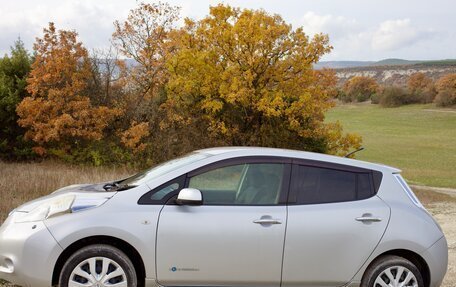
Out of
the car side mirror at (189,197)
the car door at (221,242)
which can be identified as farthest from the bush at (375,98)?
the car side mirror at (189,197)

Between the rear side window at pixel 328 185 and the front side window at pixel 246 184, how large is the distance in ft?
0.64

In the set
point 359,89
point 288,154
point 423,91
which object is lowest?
point 288,154

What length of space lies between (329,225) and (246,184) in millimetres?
850

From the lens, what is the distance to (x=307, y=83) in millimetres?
30812

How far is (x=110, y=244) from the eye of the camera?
15.9 ft

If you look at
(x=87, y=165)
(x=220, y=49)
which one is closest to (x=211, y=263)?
(x=87, y=165)

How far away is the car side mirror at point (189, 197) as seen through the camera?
4.73m

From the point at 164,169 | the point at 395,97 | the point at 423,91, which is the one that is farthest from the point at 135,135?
the point at 423,91

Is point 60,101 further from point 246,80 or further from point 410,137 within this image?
point 410,137

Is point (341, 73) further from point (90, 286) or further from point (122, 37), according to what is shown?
point (90, 286)

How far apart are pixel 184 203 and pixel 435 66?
181255 mm

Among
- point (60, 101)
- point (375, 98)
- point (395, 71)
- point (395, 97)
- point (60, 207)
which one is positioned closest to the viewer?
point (60, 207)

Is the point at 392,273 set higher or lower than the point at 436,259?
lower

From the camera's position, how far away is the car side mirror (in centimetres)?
473
